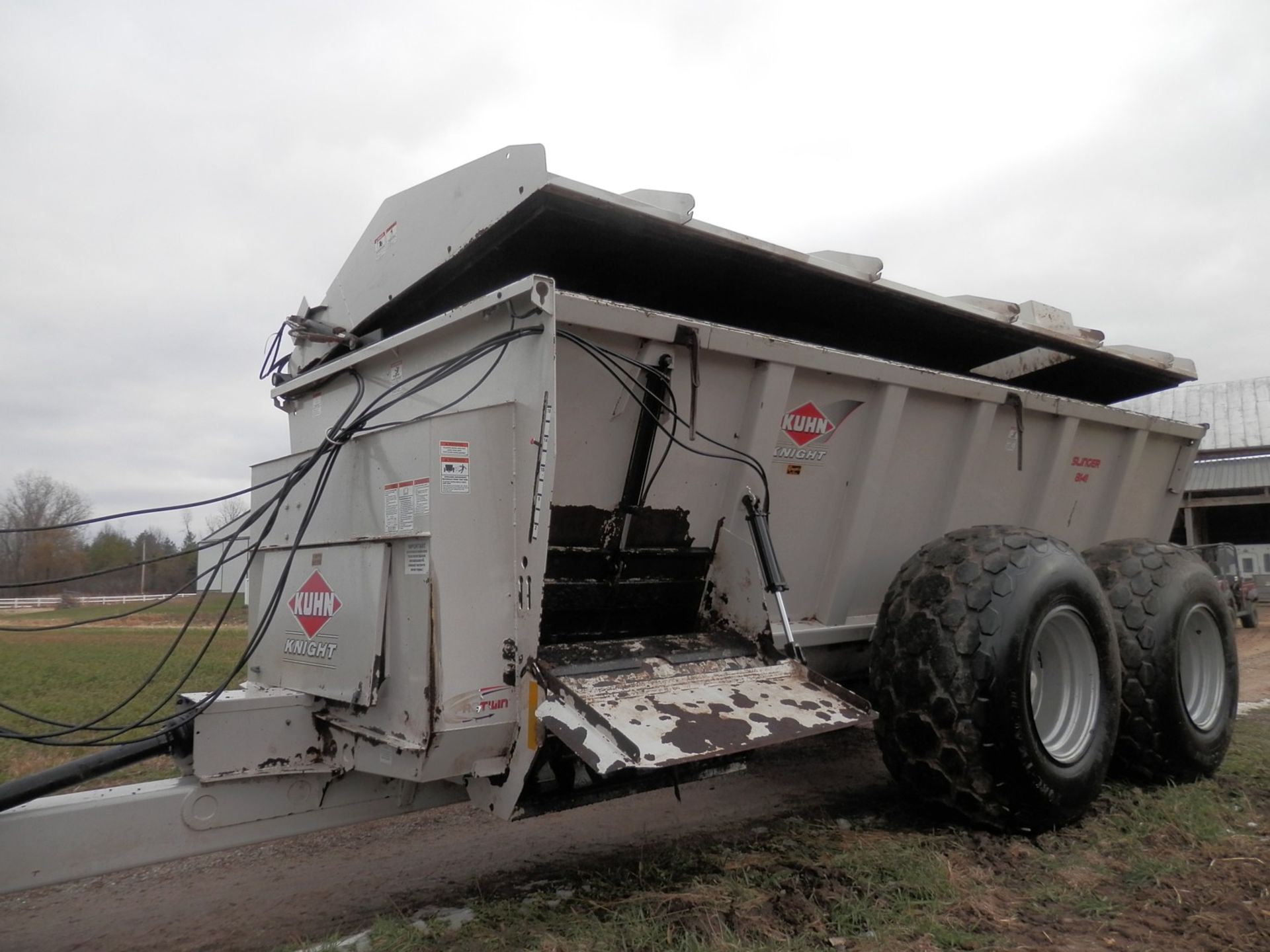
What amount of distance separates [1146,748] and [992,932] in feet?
7.25

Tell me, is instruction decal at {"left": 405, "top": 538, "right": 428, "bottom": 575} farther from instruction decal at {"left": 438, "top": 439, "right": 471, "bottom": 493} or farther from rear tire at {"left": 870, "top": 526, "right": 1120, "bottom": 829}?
rear tire at {"left": 870, "top": 526, "right": 1120, "bottom": 829}

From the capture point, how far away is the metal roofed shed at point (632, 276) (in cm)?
346

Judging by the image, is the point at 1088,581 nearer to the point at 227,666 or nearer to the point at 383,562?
the point at 383,562

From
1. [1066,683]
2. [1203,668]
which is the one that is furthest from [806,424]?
[1203,668]

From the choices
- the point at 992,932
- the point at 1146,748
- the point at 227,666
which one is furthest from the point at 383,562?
the point at 227,666

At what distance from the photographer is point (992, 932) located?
2.98m

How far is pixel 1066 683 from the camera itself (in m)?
4.26

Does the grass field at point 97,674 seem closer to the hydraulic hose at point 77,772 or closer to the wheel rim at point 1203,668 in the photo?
the hydraulic hose at point 77,772

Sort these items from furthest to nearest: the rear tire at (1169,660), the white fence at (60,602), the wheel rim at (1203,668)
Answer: the white fence at (60,602)
the wheel rim at (1203,668)
the rear tire at (1169,660)

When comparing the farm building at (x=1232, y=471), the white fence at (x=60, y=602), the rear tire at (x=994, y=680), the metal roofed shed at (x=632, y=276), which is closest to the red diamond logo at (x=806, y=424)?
the metal roofed shed at (x=632, y=276)

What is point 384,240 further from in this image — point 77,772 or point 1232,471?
point 1232,471

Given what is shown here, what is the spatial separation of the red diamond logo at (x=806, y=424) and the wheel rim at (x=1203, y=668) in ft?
7.82

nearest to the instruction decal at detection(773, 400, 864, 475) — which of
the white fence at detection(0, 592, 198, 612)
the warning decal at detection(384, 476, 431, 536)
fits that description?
the warning decal at detection(384, 476, 431, 536)

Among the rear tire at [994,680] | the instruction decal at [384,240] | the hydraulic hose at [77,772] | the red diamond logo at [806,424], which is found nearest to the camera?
the hydraulic hose at [77,772]
